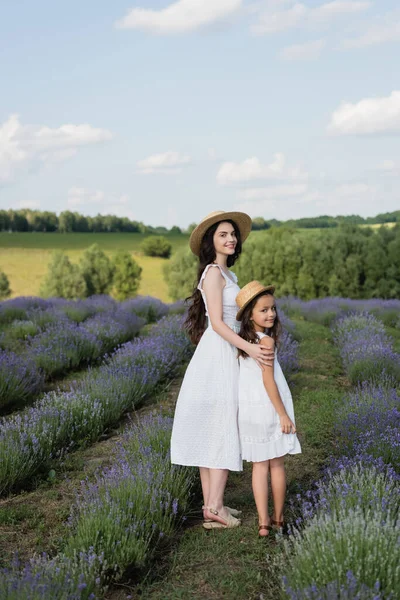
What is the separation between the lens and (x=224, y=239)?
3.72 m

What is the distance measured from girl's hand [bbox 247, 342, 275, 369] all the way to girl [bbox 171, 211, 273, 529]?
0.08 meters

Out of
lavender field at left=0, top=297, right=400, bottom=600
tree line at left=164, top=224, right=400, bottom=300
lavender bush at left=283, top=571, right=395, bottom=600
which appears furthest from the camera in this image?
tree line at left=164, top=224, right=400, bottom=300

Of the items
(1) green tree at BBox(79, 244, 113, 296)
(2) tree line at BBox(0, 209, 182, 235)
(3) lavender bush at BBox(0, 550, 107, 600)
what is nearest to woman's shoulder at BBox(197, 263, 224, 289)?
(3) lavender bush at BBox(0, 550, 107, 600)

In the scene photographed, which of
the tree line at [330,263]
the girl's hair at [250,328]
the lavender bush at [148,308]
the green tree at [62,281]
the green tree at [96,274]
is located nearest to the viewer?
the girl's hair at [250,328]

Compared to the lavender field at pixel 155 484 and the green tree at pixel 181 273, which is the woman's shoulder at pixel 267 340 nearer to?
the lavender field at pixel 155 484

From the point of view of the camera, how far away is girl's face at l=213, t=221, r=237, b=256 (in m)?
3.71

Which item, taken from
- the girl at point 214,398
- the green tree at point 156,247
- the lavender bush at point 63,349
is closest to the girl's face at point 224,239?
the girl at point 214,398

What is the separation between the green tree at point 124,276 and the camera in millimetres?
47969

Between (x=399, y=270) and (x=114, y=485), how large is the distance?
33.6 m

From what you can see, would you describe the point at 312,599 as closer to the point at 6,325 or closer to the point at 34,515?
the point at 34,515

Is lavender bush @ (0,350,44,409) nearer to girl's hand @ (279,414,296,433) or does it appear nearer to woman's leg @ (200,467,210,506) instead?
woman's leg @ (200,467,210,506)

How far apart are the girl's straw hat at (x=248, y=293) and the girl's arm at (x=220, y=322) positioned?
0.35 ft

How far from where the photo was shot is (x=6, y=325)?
10.9 meters

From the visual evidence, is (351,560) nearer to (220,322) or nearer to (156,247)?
(220,322)
